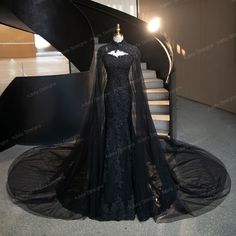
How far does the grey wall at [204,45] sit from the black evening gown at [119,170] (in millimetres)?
3235

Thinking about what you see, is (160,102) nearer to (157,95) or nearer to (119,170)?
(157,95)

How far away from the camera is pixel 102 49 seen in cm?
229

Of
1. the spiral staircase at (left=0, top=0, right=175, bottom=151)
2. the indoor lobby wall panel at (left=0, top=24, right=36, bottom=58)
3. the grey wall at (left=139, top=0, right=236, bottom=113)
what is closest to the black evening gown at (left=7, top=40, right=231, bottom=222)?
the spiral staircase at (left=0, top=0, right=175, bottom=151)

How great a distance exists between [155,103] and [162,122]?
0.41 m

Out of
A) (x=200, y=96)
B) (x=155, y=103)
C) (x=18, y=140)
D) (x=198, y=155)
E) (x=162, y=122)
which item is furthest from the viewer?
(x=200, y=96)

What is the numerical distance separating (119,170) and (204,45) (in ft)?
14.3

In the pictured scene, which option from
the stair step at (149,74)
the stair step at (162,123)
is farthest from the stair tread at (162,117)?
the stair step at (149,74)

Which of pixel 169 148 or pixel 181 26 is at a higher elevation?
pixel 181 26

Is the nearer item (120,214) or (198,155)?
(120,214)

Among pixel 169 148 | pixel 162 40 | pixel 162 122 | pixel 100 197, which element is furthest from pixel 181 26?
pixel 100 197

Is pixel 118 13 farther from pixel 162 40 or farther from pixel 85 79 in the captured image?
pixel 85 79

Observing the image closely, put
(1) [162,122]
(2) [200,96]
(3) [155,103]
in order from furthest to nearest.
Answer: (2) [200,96], (3) [155,103], (1) [162,122]

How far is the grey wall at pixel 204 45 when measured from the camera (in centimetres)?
512

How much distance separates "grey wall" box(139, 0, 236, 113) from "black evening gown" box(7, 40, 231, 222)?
324 cm
